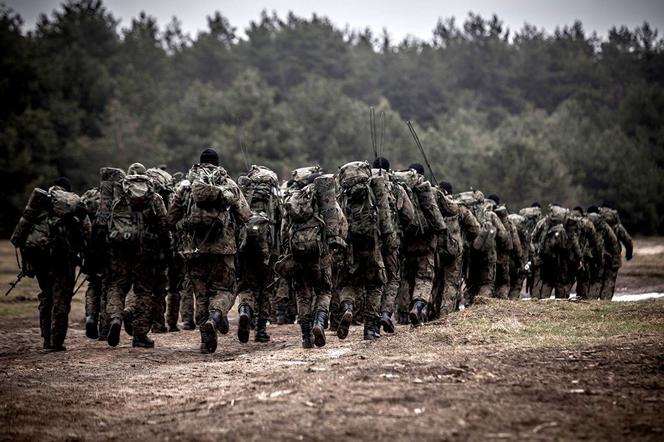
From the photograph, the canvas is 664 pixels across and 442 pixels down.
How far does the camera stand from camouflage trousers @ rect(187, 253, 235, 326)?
1081cm

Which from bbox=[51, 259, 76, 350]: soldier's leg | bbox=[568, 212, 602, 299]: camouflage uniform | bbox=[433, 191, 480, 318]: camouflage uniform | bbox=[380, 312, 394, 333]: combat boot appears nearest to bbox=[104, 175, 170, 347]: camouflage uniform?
bbox=[51, 259, 76, 350]: soldier's leg

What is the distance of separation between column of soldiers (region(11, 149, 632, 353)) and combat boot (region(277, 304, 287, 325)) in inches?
58.0

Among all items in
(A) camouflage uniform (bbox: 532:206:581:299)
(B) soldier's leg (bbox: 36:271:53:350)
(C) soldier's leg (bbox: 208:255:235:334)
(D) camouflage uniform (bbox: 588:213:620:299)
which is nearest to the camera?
(C) soldier's leg (bbox: 208:255:235:334)

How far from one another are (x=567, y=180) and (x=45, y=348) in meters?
37.7

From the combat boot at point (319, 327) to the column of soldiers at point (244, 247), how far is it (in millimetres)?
18

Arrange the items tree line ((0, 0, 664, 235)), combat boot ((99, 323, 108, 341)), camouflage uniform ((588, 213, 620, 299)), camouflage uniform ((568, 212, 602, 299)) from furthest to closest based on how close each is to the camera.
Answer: tree line ((0, 0, 664, 235))
camouflage uniform ((588, 213, 620, 299))
camouflage uniform ((568, 212, 602, 299))
combat boot ((99, 323, 108, 341))

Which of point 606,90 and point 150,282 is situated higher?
point 606,90

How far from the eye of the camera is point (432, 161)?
164 feet

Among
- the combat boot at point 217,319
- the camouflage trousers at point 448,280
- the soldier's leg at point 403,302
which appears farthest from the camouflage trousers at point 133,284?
the camouflage trousers at point 448,280

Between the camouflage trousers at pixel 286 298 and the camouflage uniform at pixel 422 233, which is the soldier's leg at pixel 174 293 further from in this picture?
the camouflage uniform at pixel 422 233

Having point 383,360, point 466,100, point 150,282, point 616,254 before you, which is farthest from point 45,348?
point 466,100

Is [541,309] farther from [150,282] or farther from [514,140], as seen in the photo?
[514,140]

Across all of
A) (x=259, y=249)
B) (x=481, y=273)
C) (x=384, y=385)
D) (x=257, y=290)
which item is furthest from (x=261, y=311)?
(x=384, y=385)

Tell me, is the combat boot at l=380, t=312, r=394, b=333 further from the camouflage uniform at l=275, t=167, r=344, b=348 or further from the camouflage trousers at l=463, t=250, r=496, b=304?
the camouflage trousers at l=463, t=250, r=496, b=304
